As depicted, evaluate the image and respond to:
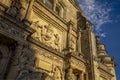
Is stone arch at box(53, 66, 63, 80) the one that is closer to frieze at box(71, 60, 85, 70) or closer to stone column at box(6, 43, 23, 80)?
frieze at box(71, 60, 85, 70)

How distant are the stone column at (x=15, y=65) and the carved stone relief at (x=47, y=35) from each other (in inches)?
77.2

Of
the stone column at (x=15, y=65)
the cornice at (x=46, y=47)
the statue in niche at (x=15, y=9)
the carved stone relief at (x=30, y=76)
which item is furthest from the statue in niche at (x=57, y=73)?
the statue in niche at (x=15, y=9)

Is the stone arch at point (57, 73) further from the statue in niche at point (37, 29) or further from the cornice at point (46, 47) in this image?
the statue in niche at point (37, 29)

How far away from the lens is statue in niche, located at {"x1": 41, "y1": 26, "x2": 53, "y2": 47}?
9614 mm

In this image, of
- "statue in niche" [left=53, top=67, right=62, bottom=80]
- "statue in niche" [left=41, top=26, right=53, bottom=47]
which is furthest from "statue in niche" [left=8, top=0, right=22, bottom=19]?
"statue in niche" [left=53, top=67, right=62, bottom=80]

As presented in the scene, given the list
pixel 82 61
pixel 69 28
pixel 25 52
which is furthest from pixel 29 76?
pixel 69 28

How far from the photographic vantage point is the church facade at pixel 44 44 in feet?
22.5

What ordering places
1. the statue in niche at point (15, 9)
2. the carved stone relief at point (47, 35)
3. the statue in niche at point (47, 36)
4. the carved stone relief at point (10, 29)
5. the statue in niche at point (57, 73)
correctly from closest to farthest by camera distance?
1. the carved stone relief at point (10, 29)
2. the statue in niche at point (15, 9)
3. the statue in niche at point (57, 73)
4. the carved stone relief at point (47, 35)
5. the statue in niche at point (47, 36)

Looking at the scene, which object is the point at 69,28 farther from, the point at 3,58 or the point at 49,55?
the point at 3,58

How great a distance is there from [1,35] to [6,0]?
260 centimetres

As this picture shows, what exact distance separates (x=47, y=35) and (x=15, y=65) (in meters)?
3.70

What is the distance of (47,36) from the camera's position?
9.84 meters

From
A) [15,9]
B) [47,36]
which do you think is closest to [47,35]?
[47,36]

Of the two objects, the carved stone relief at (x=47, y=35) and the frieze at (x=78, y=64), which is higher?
the carved stone relief at (x=47, y=35)
